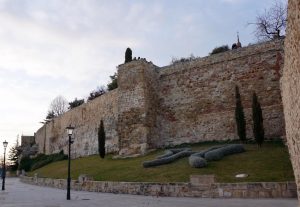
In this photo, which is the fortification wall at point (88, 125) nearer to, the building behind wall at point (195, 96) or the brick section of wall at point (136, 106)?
the brick section of wall at point (136, 106)

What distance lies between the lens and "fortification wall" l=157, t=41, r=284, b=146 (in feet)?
75.5

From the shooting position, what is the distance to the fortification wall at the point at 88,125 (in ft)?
105

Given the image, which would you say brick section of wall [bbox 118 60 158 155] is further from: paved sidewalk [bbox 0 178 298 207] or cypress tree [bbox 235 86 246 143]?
paved sidewalk [bbox 0 178 298 207]

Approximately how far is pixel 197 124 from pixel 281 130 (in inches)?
244

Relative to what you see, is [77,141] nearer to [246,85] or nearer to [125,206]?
[246,85]

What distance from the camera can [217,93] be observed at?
25281 mm

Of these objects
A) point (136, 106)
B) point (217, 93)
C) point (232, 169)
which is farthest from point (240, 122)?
point (136, 106)

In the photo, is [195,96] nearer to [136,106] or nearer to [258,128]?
[136,106]

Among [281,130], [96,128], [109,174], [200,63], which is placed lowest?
[109,174]

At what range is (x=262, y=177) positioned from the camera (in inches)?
519

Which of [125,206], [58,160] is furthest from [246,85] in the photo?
[58,160]

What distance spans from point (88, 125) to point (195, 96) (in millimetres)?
15317

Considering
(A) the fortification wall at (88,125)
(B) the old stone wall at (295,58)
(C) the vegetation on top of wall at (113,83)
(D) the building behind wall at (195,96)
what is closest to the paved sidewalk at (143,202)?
(B) the old stone wall at (295,58)

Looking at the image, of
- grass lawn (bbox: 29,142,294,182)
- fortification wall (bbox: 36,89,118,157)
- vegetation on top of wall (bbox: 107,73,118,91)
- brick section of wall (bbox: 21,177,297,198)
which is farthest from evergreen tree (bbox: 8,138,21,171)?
brick section of wall (bbox: 21,177,297,198)
